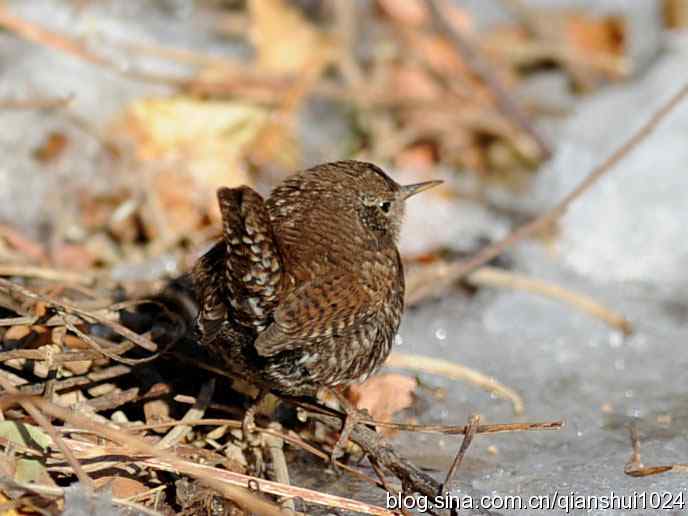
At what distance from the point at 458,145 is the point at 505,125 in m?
0.25

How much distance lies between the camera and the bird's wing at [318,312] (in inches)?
104

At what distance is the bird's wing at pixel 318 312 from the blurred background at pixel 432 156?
55cm

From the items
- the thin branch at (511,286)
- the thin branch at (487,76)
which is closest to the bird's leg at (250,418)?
the thin branch at (511,286)

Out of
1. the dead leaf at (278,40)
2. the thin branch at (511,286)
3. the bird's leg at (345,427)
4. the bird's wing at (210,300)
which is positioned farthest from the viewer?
the dead leaf at (278,40)

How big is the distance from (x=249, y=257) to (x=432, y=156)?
290cm

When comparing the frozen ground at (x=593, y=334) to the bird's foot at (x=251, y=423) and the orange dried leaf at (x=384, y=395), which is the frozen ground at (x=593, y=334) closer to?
the orange dried leaf at (x=384, y=395)

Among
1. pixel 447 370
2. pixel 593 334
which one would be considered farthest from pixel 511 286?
pixel 447 370

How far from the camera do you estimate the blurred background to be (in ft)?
12.5

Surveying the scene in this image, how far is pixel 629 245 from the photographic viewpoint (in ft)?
15.6

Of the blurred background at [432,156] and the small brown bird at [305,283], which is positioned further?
the blurred background at [432,156]

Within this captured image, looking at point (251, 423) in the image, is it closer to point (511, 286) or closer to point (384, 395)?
point (384, 395)

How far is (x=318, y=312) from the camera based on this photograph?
2.72 meters

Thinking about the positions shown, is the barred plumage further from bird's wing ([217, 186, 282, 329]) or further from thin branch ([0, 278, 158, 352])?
thin branch ([0, 278, 158, 352])

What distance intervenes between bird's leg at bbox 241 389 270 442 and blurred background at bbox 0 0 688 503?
0.42 meters
